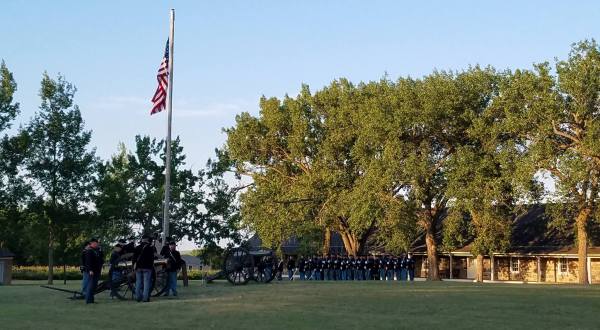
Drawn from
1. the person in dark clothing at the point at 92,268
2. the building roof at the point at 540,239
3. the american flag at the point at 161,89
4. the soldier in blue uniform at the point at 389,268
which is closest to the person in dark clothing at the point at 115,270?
the person in dark clothing at the point at 92,268

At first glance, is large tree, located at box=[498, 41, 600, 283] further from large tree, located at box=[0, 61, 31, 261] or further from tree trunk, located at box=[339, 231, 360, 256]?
large tree, located at box=[0, 61, 31, 261]

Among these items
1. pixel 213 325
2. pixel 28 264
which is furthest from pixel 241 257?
pixel 28 264

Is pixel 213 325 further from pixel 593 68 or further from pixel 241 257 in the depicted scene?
pixel 593 68

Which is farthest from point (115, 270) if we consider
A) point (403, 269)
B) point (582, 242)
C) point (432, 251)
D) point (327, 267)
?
point (432, 251)

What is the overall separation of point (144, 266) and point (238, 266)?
29.3 feet

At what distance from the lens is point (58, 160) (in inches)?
1758

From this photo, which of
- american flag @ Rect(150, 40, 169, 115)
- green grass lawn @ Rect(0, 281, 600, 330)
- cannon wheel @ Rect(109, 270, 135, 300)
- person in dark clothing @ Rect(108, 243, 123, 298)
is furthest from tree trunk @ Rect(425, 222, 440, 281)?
cannon wheel @ Rect(109, 270, 135, 300)

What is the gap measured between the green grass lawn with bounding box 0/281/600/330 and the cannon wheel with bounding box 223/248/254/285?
6.31 m

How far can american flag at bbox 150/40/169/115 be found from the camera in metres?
26.8

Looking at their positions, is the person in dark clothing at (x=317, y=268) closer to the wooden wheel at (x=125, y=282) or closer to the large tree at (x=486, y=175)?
the large tree at (x=486, y=175)

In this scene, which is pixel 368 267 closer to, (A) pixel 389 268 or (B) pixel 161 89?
(A) pixel 389 268

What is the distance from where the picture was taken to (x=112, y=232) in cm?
5053

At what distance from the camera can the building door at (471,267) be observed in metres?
56.4

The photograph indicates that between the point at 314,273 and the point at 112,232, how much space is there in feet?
52.5
